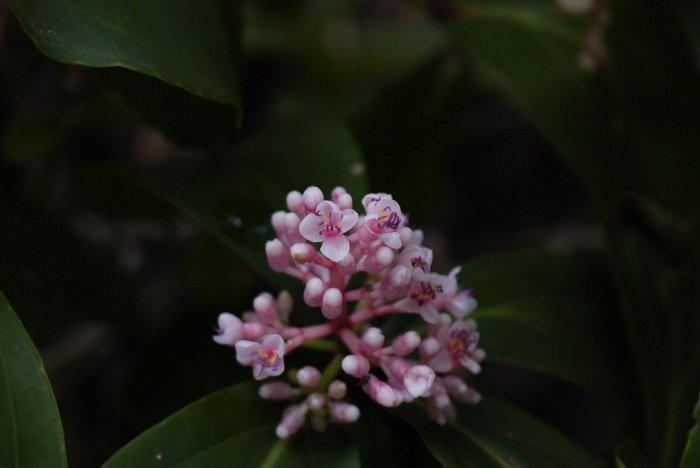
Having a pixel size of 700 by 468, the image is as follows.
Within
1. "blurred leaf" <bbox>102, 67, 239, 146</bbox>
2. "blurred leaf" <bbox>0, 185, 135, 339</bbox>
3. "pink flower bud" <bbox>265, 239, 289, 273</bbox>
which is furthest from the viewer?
"blurred leaf" <bbox>0, 185, 135, 339</bbox>

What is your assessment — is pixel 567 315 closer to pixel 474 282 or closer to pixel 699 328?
pixel 474 282

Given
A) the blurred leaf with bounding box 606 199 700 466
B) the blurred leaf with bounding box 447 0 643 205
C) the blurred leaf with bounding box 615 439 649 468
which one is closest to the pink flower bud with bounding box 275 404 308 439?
the blurred leaf with bounding box 615 439 649 468

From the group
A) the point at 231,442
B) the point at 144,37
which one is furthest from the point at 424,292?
the point at 144,37

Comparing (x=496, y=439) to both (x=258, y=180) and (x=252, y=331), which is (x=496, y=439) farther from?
(x=258, y=180)

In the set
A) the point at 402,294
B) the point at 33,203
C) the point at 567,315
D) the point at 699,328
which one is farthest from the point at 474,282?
the point at 33,203

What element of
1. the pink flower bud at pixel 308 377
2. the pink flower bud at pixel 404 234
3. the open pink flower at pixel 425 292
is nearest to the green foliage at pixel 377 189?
the pink flower bud at pixel 308 377

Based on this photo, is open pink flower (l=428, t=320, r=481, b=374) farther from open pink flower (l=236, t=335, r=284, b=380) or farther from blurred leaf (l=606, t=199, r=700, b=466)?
blurred leaf (l=606, t=199, r=700, b=466)
